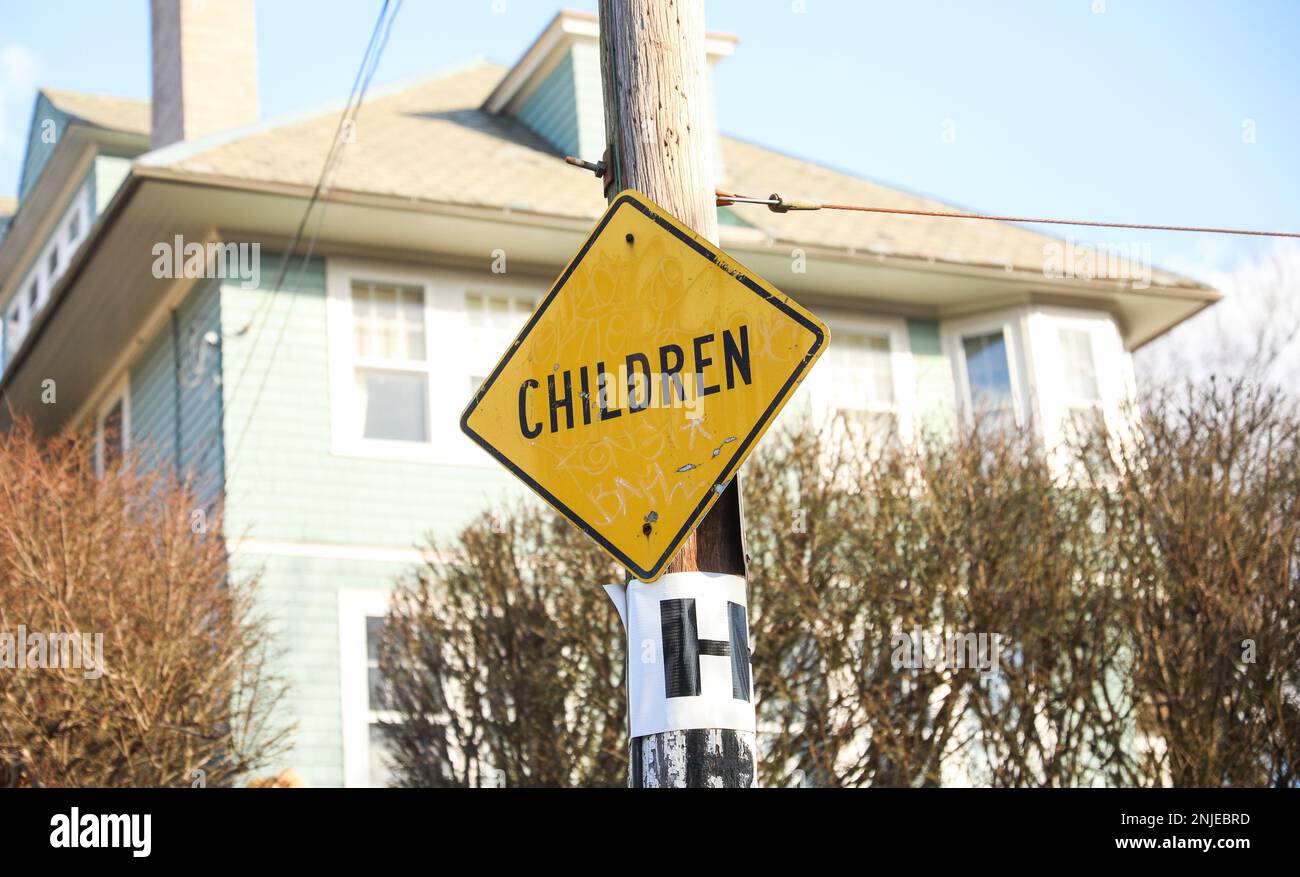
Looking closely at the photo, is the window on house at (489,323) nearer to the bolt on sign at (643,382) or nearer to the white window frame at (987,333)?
the white window frame at (987,333)

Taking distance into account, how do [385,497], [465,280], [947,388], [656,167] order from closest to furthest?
[656,167] < [385,497] < [465,280] < [947,388]

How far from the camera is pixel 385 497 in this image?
15102mm

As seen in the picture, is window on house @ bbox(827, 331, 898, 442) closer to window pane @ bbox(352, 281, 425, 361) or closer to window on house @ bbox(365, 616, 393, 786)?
window pane @ bbox(352, 281, 425, 361)

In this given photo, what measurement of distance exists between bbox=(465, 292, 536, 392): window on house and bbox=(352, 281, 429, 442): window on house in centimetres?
50

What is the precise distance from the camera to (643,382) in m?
4.73

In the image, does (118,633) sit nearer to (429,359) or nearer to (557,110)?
(429,359)

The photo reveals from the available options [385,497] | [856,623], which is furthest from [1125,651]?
[385,497]

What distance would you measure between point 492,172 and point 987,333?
18.5 feet

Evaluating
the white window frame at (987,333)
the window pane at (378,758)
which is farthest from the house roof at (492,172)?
the window pane at (378,758)

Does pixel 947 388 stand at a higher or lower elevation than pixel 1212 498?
higher

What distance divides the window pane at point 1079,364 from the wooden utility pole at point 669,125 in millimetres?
13279

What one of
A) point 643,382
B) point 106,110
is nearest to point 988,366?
point 106,110
